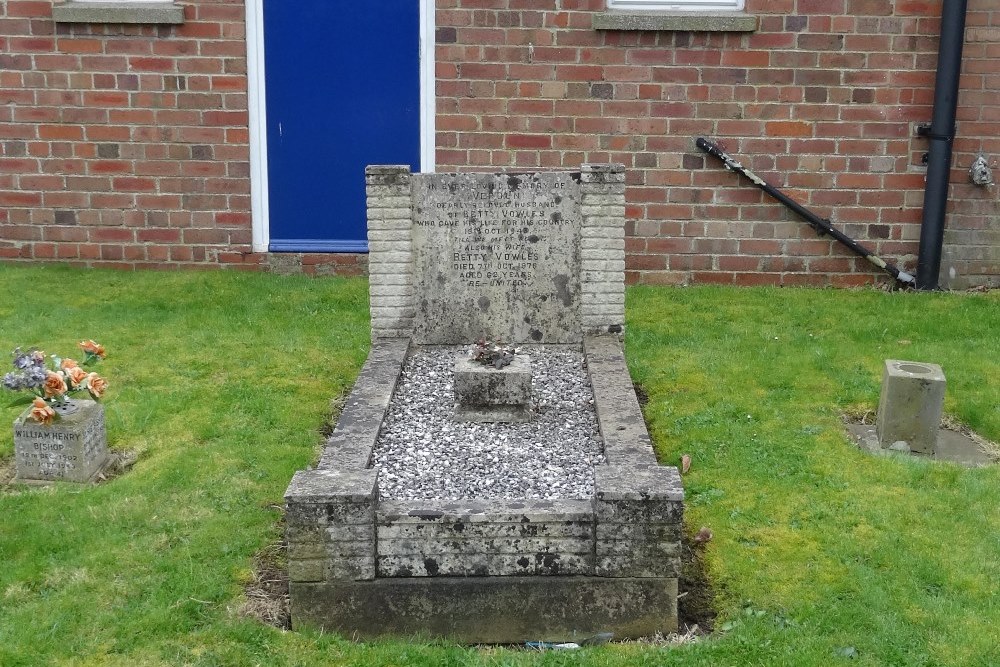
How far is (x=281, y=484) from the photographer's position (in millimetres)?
5680

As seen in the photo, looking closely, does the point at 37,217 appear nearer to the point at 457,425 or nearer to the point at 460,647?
→ the point at 457,425

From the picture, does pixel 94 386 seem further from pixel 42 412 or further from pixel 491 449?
pixel 491 449

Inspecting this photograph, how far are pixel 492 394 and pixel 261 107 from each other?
523cm

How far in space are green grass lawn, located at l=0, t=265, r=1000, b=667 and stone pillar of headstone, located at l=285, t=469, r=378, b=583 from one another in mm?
280

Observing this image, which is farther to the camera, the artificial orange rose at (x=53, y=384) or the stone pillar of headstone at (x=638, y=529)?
the artificial orange rose at (x=53, y=384)

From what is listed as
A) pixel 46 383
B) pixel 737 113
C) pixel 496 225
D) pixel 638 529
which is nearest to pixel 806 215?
pixel 737 113

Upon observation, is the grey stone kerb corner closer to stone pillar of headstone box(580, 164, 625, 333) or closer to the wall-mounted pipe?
stone pillar of headstone box(580, 164, 625, 333)

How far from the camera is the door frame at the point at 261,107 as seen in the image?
A: 9.70m

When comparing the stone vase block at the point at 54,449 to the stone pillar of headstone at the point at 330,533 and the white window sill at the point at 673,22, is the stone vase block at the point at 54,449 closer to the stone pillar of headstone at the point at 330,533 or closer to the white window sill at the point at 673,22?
the stone pillar of headstone at the point at 330,533

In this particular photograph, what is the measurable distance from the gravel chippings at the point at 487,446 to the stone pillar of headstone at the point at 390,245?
24.6 inches

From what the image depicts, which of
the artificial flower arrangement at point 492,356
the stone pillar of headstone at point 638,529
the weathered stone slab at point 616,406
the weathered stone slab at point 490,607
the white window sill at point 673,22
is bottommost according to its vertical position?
the weathered stone slab at point 490,607

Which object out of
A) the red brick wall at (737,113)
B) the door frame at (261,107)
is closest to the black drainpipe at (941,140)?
the red brick wall at (737,113)

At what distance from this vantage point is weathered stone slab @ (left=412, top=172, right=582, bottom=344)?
23.8ft

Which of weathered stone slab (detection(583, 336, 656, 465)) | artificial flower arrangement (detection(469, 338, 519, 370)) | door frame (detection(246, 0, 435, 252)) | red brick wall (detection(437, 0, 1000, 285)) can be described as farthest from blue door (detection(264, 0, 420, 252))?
artificial flower arrangement (detection(469, 338, 519, 370))
